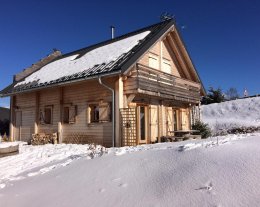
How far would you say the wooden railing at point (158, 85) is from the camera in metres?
12.8

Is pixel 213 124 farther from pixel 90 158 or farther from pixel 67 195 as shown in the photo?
pixel 67 195

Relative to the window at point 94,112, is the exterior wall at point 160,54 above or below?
above

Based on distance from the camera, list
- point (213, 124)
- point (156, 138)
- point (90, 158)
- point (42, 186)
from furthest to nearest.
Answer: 1. point (213, 124)
2. point (156, 138)
3. point (90, 158)
4. point (42, 186)

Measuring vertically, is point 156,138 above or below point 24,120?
below

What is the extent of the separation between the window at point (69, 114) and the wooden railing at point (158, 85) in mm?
3655

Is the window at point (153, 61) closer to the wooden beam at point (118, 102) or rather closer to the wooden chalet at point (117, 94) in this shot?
the wooden chalet at point (117, 94)

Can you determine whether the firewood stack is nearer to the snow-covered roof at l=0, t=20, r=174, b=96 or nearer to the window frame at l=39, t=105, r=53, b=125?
the window frame at l=39, t=105, r=53, b=125

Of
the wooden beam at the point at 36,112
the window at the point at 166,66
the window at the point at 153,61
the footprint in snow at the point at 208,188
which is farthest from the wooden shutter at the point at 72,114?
the footprint in snow at the point at 208,188

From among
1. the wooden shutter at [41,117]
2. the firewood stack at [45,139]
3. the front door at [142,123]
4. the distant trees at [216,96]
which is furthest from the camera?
the distant trees at [216,96]

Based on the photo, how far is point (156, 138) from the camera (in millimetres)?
14984

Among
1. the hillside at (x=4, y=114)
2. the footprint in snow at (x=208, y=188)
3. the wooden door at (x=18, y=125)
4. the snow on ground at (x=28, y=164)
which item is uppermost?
the hillside at (x=4, y=114)

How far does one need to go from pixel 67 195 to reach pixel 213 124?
83.2ft

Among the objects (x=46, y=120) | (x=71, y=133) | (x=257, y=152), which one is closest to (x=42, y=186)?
(x=257, y=152)

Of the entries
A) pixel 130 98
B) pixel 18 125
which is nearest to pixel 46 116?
pixel 18 125
